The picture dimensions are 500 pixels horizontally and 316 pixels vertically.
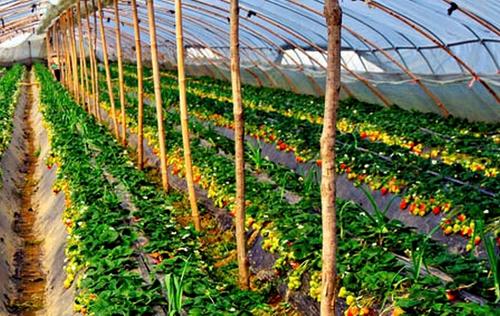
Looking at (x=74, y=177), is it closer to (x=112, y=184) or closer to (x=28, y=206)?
(x=112, y=184)

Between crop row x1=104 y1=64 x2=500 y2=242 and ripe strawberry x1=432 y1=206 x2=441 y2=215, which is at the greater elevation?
crop row x1=104 y1=64 x2=500 y2=242

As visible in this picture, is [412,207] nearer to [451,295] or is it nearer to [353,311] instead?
[353,311]

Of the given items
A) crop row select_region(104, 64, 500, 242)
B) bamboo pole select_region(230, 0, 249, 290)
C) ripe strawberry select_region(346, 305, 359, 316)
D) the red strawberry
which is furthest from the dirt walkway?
the red strawberry

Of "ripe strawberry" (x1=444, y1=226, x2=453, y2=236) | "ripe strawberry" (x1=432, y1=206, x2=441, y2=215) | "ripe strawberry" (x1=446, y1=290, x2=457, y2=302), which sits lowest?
"ripe strawberry" (x1=444, y1=226, x2=453, y2=236)

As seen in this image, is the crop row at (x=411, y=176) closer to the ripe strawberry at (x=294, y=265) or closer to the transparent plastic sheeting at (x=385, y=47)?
the ripe strawberry at (x=294, y=265)

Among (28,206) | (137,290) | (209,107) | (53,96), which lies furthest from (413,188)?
(53,96)

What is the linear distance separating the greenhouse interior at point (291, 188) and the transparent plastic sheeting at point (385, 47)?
0.05 metres

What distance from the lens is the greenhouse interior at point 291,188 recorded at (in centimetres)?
438

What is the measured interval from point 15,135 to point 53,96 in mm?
3685

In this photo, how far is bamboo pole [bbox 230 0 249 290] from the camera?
17.8 ft

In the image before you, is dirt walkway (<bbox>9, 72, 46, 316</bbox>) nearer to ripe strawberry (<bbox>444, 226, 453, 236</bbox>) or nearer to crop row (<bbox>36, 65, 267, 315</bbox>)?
crop row (<bbox>36, 65, 267, 315</bbox>)

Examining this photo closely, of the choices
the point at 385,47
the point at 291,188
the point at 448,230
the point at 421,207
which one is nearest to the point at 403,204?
the point at 421,207

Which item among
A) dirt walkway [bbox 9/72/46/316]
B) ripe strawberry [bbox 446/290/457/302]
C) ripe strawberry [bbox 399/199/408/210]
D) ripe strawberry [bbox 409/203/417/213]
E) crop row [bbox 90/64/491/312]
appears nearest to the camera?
ripe strawberry [bbox 446/290/457/302]

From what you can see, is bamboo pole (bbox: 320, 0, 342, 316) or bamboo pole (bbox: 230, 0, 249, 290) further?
→ bamboo pole (bbox: 230, 0, 249, 290)
